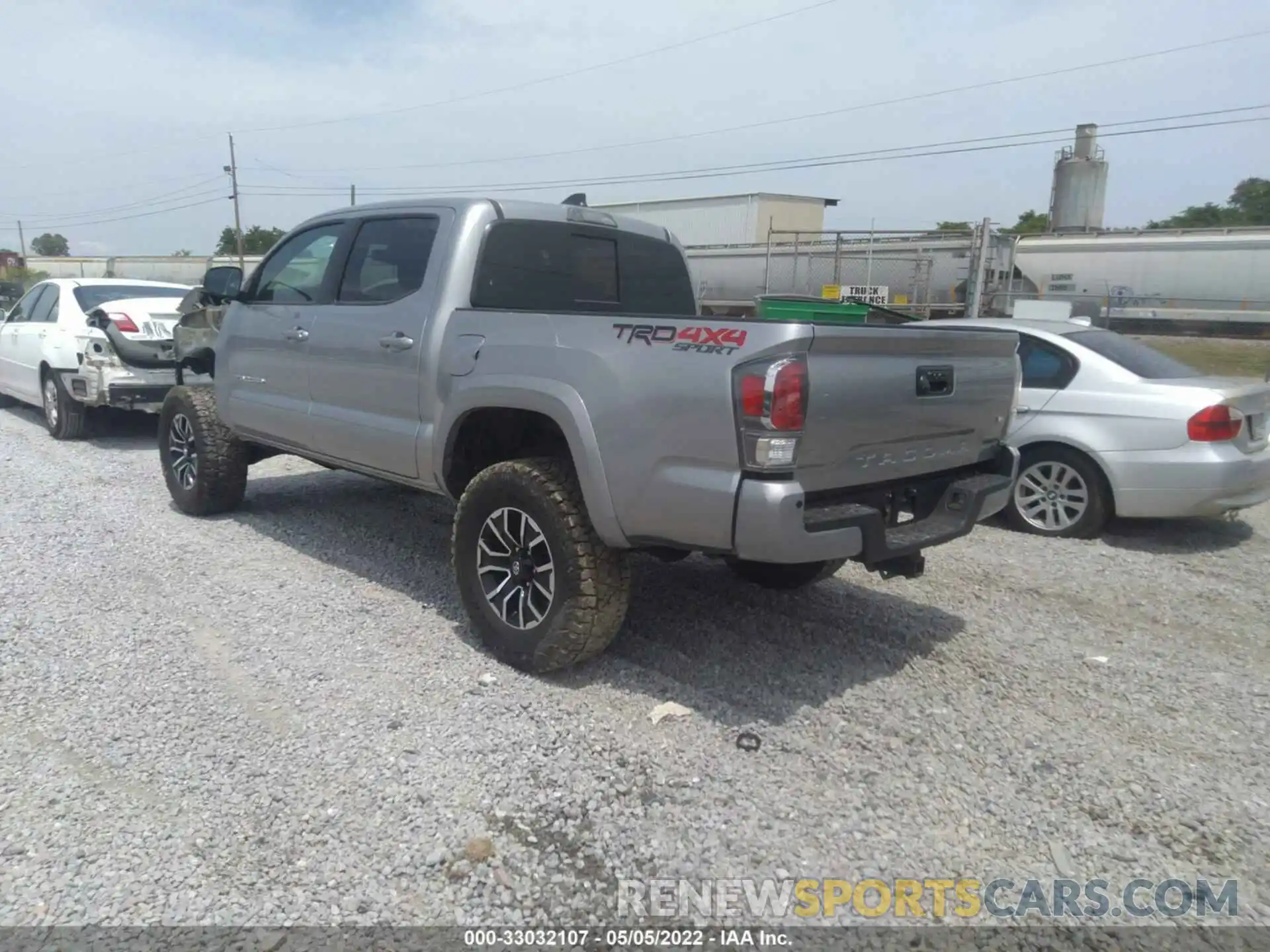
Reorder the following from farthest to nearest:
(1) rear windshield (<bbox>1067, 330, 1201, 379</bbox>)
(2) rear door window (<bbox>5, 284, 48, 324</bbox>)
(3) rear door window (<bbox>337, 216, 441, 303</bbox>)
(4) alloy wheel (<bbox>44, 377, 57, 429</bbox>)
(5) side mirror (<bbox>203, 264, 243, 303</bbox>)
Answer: (2) rear door window (<bbox>5, 284, 48, 324</bbox>) < (4) alloy wheel (<bbox>44, 377, 57, 429</bbox>) < (1) rear windshield (<bbox>1067, 330, 1201, 379</bbox>) < (5) side mirror (<bbox>203, 264, 243, 303</bbox>) < (3) rear door window (<bbox>337, 216, 441, 303</bbox>)

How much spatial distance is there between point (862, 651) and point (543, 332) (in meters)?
2.06

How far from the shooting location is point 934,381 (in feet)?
12.6

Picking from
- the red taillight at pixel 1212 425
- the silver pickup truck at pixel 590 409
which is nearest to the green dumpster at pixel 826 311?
the silver pickup truck at pixel 590 409

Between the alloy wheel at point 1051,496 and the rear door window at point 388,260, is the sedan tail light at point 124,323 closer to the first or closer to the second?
the rear door window at point 388,260

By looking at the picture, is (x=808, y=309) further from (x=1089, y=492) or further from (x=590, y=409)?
(x=590, y=409)

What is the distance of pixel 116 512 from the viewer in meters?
6.68

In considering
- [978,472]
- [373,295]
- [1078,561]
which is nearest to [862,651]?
[978,472]

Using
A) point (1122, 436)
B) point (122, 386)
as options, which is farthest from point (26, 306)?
point (1122, 436)

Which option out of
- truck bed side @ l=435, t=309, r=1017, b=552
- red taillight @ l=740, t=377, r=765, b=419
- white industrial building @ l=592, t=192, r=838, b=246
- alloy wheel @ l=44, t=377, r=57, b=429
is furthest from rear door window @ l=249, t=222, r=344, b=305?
white industrial building @ l=592, t=192, r=838, b=246

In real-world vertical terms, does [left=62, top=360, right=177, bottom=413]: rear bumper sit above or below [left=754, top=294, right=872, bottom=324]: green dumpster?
below

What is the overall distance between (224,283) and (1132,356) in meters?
6.26

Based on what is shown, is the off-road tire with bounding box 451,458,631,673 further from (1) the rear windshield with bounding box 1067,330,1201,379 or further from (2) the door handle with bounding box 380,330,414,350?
(1) the rear windshield with bounding box 1067,330,1201,379

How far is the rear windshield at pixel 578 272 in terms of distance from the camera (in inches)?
185

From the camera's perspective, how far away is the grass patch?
1594 centimetres
